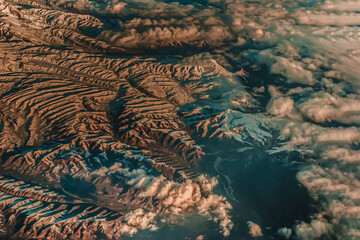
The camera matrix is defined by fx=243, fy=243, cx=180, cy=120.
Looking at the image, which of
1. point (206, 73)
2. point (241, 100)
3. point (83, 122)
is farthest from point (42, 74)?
point (241, 100)

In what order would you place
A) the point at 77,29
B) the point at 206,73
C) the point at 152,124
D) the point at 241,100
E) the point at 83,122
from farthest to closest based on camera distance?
the point at 77,29 → the point at 206,73 → the point at 241,100 → the point at 152,124 → the point at 83,122

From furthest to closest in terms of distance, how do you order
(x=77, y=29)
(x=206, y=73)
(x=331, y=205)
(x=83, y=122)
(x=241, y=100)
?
(x=77, y=29)
(x=206, y=73)
(x=241, y=100)
(x=83, y=122)
(x=331, y=205)

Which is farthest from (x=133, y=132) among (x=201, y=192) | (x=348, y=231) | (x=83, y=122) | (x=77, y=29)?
(x=77, y=29)

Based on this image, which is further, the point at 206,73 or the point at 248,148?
the point at 206,73

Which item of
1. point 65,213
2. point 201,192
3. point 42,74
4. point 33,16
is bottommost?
point 201,192

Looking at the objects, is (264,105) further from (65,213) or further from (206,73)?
(65,213)

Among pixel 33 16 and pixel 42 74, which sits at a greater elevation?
pixel 33 16

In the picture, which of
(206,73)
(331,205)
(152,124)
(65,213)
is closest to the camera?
(65,213)

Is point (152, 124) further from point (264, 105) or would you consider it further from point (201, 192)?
point (264, 105)

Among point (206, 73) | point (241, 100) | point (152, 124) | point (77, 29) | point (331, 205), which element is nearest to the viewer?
point (331, 205)
